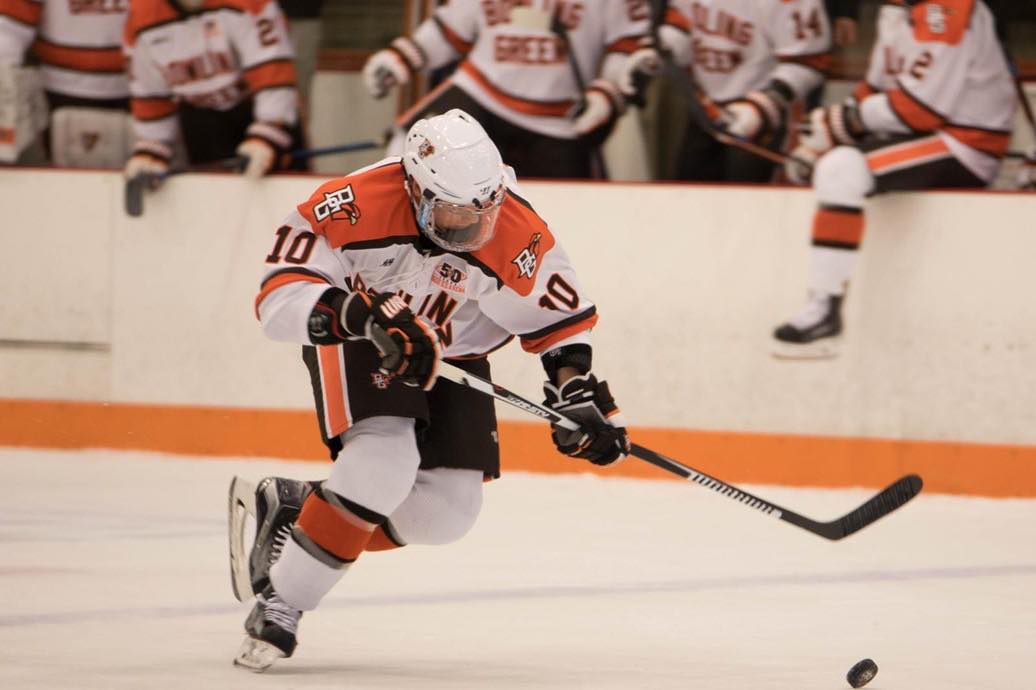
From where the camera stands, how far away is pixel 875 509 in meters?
3.32

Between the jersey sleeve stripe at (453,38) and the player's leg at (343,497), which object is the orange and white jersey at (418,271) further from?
the jersey sleeve stripe at (453,38)

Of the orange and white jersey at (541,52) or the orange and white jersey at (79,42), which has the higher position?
the orange and white jersey at (541,52)

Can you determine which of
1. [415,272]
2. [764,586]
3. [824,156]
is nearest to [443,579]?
[764,586]

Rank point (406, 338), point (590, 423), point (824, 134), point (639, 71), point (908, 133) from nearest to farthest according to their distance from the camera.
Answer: point (406, 338) < point (590, 423) < point (908, 133) < point (824, 134) < point (639, 71)

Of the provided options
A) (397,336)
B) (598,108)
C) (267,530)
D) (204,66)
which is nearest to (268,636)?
(267,530)

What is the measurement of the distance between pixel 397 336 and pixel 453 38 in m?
3.13

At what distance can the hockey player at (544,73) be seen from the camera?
5570mm

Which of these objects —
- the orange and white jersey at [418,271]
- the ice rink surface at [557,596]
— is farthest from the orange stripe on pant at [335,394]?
the ice rink surface at [557,596]

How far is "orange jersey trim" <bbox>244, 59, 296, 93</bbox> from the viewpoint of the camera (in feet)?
19.0

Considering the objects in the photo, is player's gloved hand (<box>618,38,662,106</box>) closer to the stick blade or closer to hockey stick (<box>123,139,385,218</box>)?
hockey stick (<box>123,139,385,218</box>)

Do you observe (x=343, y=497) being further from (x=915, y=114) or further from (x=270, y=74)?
(x=270, y=74)

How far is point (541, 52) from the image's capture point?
561 centimetres

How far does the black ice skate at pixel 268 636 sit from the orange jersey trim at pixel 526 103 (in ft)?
9.66

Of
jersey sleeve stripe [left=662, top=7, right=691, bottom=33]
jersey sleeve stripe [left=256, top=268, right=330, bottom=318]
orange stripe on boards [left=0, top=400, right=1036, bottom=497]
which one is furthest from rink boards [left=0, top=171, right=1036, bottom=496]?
jersey sleeve stripe [left=256, top=268, right=330, bottom=318]
